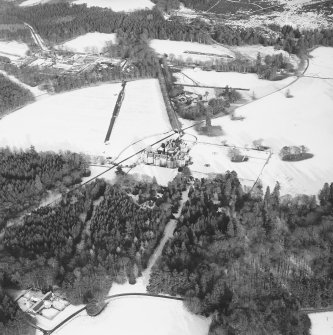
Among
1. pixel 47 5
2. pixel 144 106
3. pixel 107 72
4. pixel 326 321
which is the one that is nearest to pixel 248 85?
pixel 144 106

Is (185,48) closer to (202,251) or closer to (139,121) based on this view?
(139,121)

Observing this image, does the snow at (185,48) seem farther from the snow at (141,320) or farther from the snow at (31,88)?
the snow at (141,320)

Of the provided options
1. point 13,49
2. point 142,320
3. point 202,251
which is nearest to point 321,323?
point 202,251

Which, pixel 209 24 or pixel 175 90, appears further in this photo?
pixel 209 24

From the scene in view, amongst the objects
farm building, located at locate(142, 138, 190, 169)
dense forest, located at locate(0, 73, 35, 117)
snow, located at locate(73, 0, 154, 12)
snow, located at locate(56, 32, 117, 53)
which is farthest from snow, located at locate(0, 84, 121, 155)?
snow, located at locate(73, 0, 154, 12)

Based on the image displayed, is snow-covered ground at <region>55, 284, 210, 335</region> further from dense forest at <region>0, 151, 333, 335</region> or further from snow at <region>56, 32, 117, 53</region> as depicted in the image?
snow at <region>56, 32, 117, 53</region>

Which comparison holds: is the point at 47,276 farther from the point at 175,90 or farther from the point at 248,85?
the point at 248,85
